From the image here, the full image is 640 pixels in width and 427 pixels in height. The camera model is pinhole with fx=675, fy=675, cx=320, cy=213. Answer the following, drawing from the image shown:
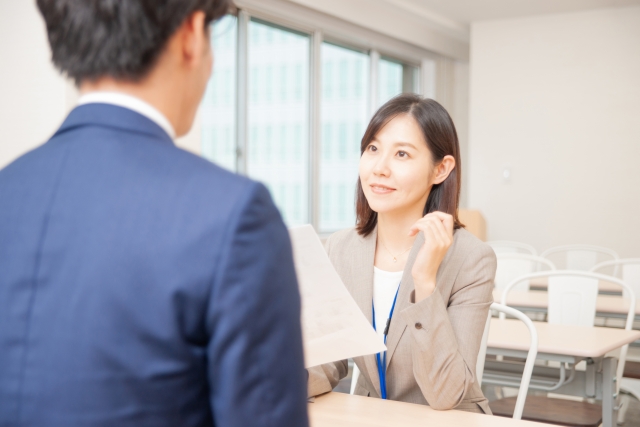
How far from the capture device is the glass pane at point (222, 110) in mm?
5418

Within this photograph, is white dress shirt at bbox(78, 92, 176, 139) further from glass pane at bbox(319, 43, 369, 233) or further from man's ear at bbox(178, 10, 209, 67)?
glass pane at bbox(319, 43, 369, 233)

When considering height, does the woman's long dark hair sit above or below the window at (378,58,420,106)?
below

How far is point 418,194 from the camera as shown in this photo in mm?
1726

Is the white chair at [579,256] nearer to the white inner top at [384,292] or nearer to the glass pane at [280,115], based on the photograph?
the glass pane at [280,115]

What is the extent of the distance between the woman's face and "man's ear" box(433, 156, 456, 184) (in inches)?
1.2

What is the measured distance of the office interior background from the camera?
5828 mm

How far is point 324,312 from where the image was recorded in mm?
1279

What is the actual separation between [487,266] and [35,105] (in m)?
2.90

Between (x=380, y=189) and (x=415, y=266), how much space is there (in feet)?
0.99

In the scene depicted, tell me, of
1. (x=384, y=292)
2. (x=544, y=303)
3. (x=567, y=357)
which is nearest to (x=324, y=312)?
(x=384, y=292)

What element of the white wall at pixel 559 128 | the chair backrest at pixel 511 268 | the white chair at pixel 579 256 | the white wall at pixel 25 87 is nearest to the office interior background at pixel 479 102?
the white wall at pixel 559 128

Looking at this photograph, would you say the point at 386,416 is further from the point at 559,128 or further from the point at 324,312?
the point at 559,128

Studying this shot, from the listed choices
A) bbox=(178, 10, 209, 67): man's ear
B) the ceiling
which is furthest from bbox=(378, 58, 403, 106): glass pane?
bbox=(178, 10, 209, 67): man's ear

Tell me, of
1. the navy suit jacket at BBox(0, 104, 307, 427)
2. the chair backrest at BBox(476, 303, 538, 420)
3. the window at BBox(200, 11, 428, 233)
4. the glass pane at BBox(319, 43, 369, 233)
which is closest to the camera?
the navy suit jacket at BBox(0, 104, 307, 427)
